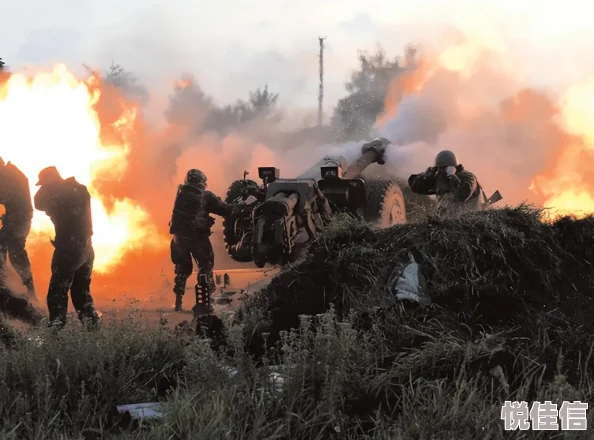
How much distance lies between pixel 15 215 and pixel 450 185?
607cm

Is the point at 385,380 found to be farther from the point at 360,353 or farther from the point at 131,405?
the point at 131,405

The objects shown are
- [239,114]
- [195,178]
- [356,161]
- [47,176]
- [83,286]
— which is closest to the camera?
[47,176]

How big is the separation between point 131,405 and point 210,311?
4176mm

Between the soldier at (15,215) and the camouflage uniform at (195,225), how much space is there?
2124mm

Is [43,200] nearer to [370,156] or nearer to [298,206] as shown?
[298,206]

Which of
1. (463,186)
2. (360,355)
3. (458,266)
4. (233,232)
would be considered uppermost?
(463,186)

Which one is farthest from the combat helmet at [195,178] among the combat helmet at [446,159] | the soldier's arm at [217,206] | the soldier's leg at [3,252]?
the combat helmet at [446,159]

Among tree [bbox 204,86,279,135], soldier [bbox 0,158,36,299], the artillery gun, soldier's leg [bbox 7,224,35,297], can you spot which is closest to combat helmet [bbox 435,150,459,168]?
the artillery gun

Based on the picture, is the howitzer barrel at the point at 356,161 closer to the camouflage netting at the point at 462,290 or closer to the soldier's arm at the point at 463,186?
the soldier's arm at the point at 463,186

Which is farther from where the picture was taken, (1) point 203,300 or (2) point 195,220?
(2) point 195,220

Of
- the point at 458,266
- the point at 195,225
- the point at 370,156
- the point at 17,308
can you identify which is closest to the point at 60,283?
the point at 17,308

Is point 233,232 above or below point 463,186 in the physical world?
below

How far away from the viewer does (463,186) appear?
8305mm

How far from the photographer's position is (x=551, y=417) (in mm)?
3623
